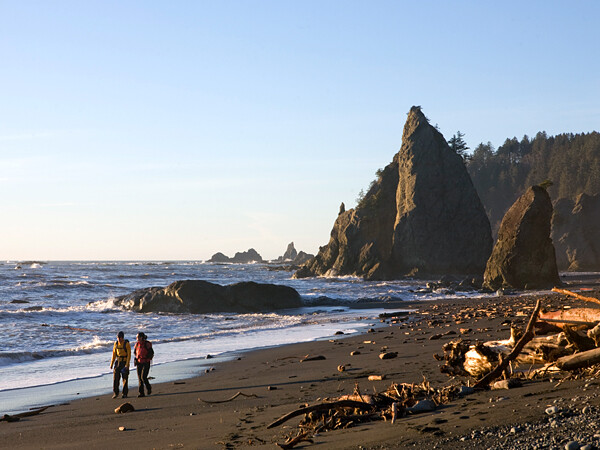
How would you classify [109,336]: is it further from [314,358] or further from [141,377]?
[141,377]

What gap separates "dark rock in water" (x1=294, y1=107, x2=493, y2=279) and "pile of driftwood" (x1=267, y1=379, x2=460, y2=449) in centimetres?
5863

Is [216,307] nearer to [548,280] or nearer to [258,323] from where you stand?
[258,323]

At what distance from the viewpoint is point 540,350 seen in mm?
7531

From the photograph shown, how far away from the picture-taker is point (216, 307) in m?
29.9

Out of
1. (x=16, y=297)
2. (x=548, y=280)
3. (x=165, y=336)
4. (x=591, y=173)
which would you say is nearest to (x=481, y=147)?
(x=591, y=173)

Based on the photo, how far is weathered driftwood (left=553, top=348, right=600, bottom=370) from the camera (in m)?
6.50

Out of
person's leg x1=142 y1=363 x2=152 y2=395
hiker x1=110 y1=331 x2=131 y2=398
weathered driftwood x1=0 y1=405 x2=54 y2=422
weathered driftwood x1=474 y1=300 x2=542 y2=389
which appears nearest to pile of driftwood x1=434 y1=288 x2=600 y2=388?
weathered driftwood x1=474 y1=300 x2=542 y2=389

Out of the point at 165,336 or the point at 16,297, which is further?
the point at 16,297

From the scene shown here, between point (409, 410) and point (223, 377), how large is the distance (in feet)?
21.7

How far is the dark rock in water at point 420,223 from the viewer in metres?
67.0

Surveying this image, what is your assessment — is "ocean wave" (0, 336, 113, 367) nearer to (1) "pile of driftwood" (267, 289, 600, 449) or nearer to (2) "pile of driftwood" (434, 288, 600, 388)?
(1) "pile of driftwood" (267, 289, 600, 449)

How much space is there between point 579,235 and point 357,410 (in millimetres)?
83787

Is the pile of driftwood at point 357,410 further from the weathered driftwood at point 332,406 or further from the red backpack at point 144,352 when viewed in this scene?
the red backpack at point 144,352

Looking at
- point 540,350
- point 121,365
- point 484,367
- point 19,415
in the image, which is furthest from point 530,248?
point 19,415
